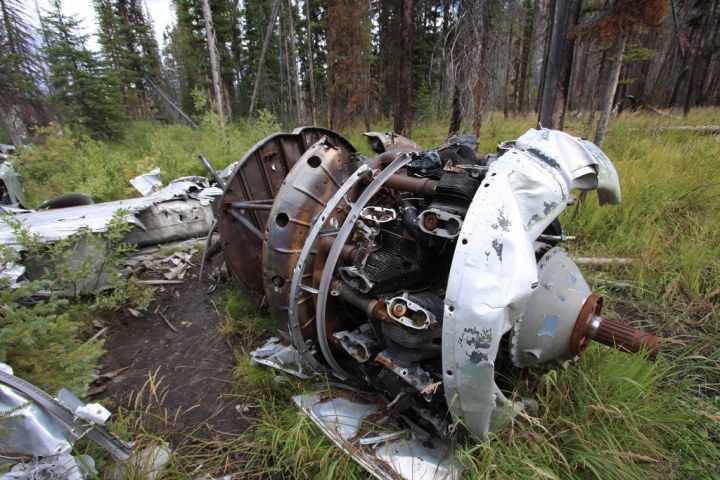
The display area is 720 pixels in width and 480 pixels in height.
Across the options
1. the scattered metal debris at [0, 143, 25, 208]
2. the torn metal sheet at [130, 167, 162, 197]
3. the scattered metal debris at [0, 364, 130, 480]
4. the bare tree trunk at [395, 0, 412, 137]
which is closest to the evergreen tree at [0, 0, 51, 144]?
the scattered metal debris at [0, 143, 25, 208]

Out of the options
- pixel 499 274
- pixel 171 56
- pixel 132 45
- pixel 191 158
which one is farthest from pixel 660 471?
pixel 171 56

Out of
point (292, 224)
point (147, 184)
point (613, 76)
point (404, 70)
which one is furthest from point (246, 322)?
point (404, 70)

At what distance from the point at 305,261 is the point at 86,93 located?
13.3m

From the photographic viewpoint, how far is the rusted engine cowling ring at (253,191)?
9.41 feet

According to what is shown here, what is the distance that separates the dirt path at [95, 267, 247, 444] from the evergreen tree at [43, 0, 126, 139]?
34.8 feet

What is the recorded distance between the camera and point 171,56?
38719 mm

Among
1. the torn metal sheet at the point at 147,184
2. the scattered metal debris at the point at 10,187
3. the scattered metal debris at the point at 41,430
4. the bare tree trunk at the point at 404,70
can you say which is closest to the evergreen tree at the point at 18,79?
the scattered metal debris at the point at 10,187

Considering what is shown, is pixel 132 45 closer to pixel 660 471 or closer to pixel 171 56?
pixel 171 56

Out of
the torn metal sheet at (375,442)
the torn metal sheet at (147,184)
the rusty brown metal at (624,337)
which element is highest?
the torn metal sheet at (147,184)

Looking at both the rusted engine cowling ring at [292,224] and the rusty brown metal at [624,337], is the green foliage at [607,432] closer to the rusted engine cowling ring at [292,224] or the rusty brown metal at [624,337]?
the rusty brown metal at [624,337]

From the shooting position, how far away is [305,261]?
1873mm

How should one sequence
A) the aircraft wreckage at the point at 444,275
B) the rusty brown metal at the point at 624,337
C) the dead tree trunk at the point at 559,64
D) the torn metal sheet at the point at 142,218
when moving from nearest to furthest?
the aircraft wreckage at the point at 444,275, the rusty brown metal at the point at 624,337, the torn metal sheet at the point at 142,218, the dead tree trunk at the point at 559,64

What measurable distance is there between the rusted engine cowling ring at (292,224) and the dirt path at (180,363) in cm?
86

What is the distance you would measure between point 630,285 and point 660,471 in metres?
1.69
